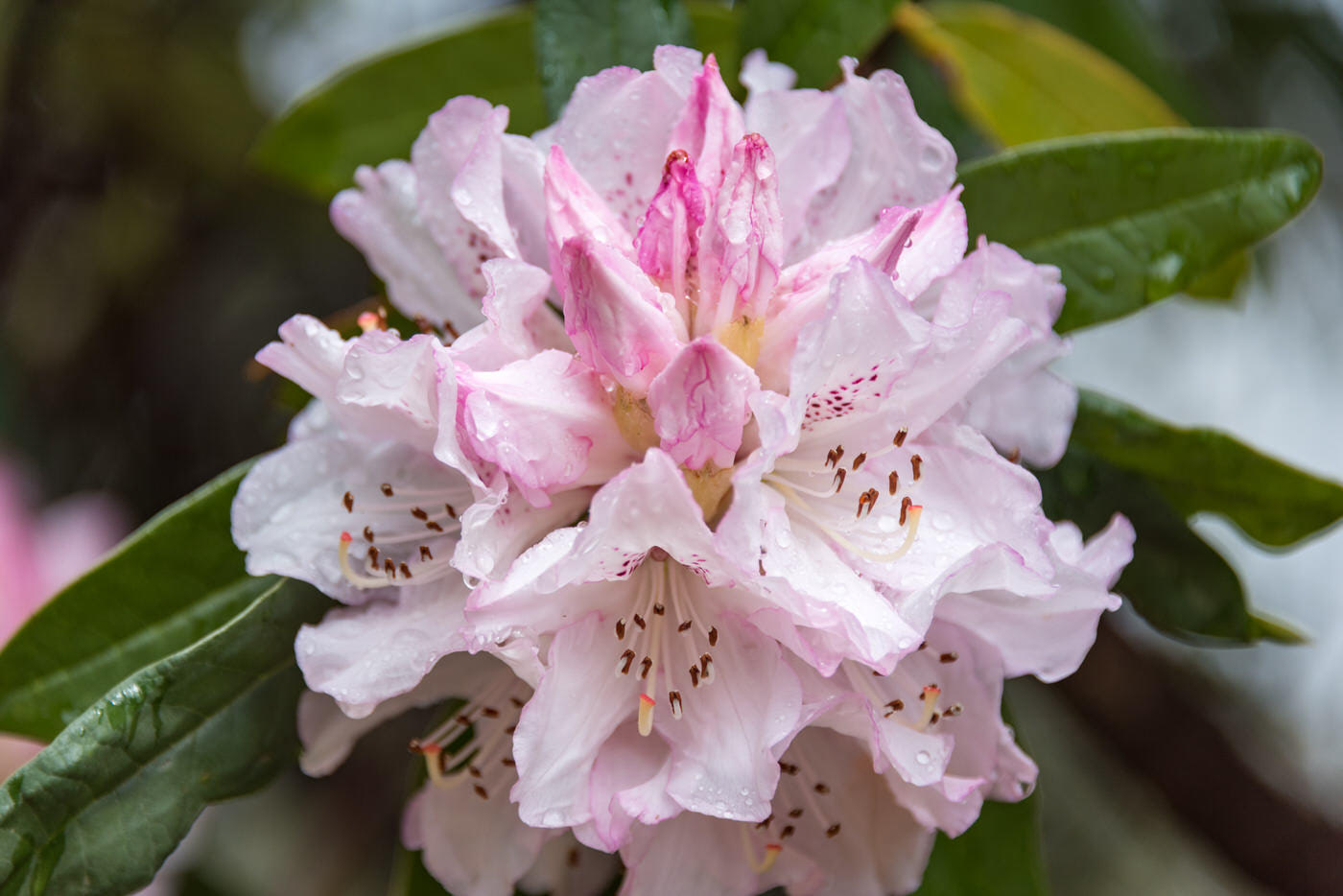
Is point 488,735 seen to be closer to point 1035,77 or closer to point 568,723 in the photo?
point 568,723

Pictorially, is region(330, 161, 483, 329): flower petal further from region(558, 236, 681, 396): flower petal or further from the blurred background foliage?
the blurred background foliage

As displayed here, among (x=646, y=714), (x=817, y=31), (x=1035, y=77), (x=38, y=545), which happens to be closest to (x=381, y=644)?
(x=646, y=714)

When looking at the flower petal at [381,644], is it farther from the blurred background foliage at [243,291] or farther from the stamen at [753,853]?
the blurred background foliage at [243,291]

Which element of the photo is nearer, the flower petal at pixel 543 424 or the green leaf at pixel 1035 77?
the flower petal at pixel 543 424

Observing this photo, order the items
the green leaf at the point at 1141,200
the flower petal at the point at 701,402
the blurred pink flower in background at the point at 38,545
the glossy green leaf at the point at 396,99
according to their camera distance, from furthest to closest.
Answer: the blurred pink flower in background at the point at 38,545 < the glossy green leaf at the point at 396,99 < the green leaf at the point at 1141,200 < the flower petal at the point at 701,402

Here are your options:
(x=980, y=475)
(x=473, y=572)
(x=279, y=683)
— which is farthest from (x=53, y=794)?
(x=980, y=475)

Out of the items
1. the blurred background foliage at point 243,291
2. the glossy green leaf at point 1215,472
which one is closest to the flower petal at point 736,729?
the glossy green leaf at point 1215,472

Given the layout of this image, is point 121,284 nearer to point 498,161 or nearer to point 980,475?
point 498,161
